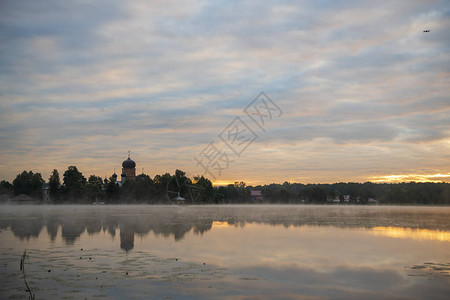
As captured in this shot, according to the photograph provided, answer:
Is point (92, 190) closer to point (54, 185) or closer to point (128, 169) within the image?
point (54, 185)

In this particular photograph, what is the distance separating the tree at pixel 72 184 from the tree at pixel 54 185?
8.25ft

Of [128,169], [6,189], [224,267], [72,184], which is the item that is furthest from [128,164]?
[224,267]

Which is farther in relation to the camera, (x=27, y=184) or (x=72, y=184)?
(x=27, y=184)

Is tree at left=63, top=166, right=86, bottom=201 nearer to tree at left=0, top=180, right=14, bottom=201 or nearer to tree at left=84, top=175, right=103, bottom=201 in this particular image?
tree at left=84, top=175, right=103, bottom=201

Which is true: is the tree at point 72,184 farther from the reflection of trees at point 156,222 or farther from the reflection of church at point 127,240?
the reflection of church at point 127,240

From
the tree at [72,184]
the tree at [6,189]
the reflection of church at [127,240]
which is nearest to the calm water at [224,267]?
the reflection of church at [127,240]

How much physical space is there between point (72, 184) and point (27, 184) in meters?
19.7

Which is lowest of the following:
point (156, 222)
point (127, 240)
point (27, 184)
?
point (127, 240)

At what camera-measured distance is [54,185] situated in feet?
396

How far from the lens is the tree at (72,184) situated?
387 feet

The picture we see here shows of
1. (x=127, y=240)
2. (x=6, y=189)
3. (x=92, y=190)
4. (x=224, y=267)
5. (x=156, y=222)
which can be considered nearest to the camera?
(x=224, y=267)

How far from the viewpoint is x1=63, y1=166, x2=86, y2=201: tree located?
11788 centimetres

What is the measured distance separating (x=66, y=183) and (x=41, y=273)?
11178 cm

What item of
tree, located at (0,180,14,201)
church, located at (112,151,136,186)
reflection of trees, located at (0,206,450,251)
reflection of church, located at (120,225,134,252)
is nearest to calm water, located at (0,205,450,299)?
reflection of church, located at (120,225,134,252)
